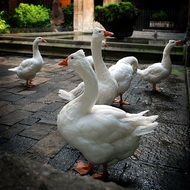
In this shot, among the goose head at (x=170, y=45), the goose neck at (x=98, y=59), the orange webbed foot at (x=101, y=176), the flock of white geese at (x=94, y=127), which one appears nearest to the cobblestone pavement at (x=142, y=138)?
the orange webbed foot at (x=101, y=176)

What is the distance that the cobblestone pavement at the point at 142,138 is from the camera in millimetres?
2721

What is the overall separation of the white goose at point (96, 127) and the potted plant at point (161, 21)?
17.2 metres

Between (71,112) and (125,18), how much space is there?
818 cm

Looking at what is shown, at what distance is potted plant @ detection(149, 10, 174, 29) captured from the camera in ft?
61.2

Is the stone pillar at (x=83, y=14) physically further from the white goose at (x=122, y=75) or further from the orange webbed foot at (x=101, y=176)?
the orange webbed foot at (x=101, y=176)

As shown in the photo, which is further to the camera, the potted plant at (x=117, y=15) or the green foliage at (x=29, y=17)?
the green foliage at (x=29, y=17)

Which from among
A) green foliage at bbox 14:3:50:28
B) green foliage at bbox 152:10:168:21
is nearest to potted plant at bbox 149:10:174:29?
green foliage at bbox 152:10:168:21

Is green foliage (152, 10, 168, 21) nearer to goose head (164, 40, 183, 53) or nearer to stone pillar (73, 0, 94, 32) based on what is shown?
stone pillar (73, 0, 94, 32)

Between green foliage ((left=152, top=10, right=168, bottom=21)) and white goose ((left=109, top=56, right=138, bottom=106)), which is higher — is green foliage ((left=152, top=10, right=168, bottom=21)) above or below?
above

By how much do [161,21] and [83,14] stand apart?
5.62 m

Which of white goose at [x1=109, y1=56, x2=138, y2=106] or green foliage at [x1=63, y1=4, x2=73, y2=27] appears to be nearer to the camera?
white goose at [x1=109, y1=56, x2=138, y2=106]

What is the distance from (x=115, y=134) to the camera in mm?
2441

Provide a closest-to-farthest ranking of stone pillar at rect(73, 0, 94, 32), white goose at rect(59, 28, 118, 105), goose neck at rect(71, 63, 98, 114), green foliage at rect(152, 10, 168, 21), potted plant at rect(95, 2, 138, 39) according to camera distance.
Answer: goose neck at rect(71, 63, 98, 114)
white goose at rect(59, 28, 118, 105)
potted plant at rect(95, 2, 138, 39)
stone pillar at rect(73, 0, 94, 32)
green foliage at rect(152, 10, 168, 21)

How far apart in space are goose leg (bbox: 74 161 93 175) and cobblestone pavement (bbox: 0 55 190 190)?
0.08m
